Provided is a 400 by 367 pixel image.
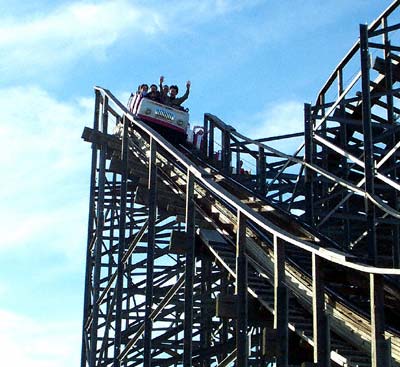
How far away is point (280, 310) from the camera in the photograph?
35.0ft

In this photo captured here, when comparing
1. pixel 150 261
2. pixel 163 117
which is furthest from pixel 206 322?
pixel 163 117

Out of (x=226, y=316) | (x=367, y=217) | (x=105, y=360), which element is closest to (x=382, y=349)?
(x=226, y=316)

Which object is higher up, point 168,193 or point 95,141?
point 95,141

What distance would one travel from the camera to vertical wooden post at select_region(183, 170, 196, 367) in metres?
13.0

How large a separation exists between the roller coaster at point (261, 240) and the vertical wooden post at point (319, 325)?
0.05ft

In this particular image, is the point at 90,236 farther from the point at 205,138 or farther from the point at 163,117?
the point at 205,138

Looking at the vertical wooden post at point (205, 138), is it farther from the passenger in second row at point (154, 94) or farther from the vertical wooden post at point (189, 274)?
the vertical wooden post at point (189, 274)

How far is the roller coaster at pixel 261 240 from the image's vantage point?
436 inches

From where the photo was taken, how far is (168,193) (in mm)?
15938

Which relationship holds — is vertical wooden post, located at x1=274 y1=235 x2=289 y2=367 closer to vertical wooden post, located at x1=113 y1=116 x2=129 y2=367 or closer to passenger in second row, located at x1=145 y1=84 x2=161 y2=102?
vertical wooden post, located at x1=113 y1=116 x2=129 y2=367

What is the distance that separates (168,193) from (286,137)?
148 inches

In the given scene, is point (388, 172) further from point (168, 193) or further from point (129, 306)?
point (129, 306)

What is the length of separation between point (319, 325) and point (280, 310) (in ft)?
2.55

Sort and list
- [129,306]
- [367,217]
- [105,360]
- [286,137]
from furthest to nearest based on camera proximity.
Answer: [286,137] → [129,306] → [105,360] → [367,217]
